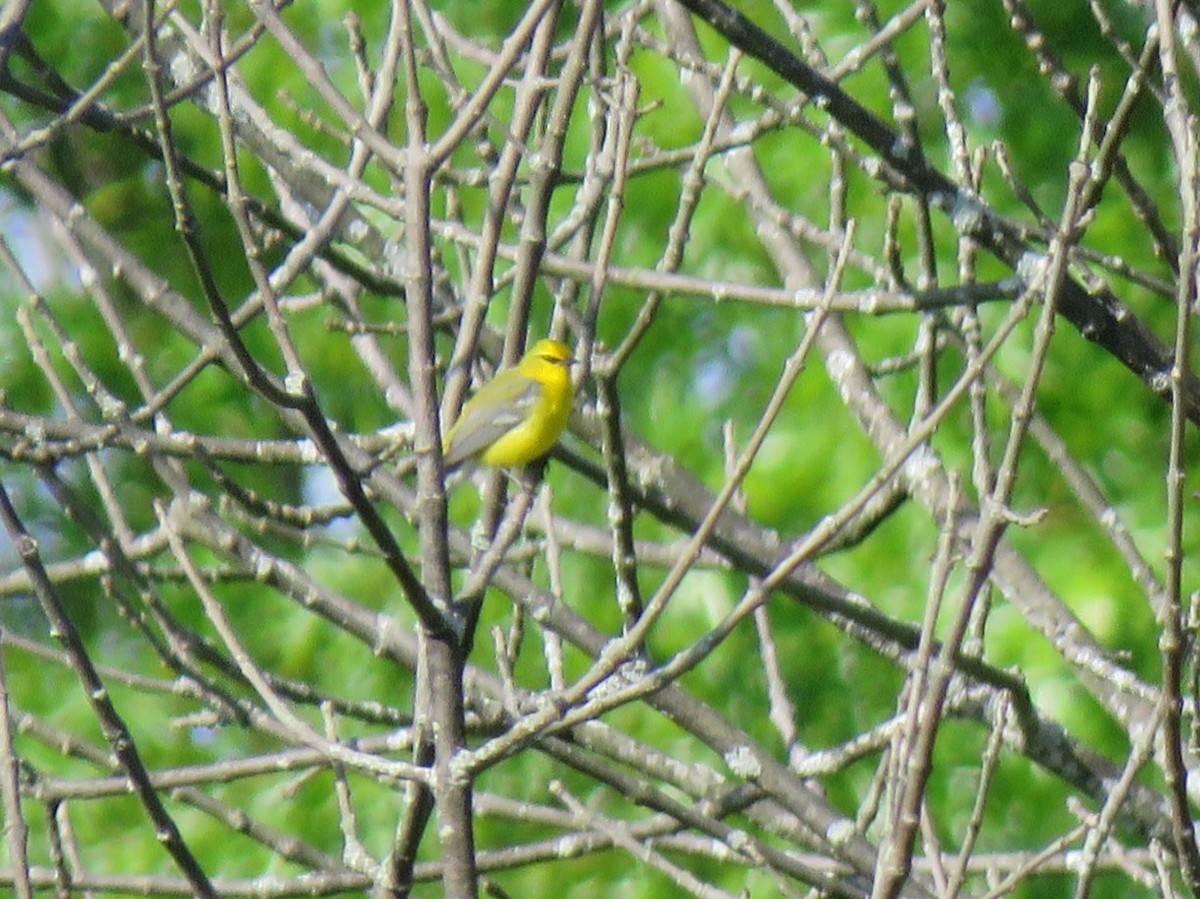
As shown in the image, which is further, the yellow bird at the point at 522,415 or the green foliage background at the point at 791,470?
the green foliage background at the point at 791,470

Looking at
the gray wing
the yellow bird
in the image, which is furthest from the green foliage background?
the yellow bird

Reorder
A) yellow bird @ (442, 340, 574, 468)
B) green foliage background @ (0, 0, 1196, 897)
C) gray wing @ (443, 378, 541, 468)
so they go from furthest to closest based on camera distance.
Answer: green foliage background @ (0, 0, 1196, 897) → gray wing @ (443, 378, 541, 468) → yellow bird @ (442, 340, 574, 468)

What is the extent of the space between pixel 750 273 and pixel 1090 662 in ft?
10.5

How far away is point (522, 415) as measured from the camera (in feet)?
13.5

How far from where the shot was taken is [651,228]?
19.7 ft

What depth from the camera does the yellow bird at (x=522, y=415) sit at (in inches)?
133

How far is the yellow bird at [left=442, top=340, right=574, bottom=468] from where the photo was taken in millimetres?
3387

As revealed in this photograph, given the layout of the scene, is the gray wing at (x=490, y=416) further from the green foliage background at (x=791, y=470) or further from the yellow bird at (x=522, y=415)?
the green foliage background at (x=791, y=470)

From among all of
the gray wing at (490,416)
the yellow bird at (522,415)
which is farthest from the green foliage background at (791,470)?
the yellow bird at (522,415)

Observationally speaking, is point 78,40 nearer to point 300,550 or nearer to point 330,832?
point 300,550

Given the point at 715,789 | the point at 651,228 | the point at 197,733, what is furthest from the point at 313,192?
the point at 197,733

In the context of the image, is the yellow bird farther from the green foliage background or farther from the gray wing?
the green foliage background

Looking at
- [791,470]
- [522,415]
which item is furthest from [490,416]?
[791,470]

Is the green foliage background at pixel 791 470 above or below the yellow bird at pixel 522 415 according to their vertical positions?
above
